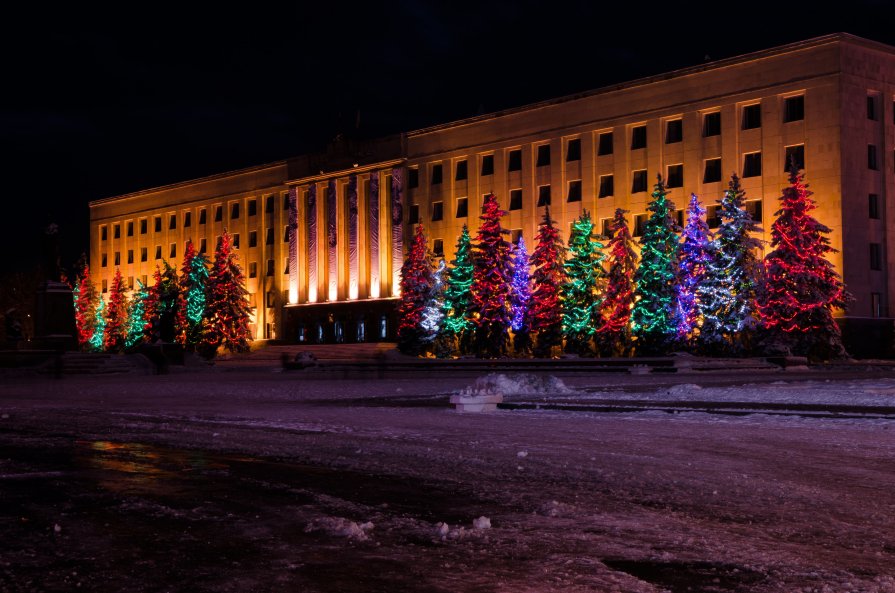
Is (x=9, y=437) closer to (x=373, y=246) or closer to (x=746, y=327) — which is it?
(x=746, y=327)

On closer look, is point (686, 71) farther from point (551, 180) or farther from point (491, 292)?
point (491, 292)

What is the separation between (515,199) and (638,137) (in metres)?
10.2

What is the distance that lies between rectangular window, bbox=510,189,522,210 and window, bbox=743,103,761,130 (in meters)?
16.8

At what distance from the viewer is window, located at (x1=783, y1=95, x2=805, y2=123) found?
5366 cm

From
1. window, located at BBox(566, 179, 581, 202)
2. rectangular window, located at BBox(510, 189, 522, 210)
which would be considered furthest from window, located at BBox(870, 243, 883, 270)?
rectangular window, located at BBox(510, 189, 522, 210)

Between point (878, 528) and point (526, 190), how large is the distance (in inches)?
2417

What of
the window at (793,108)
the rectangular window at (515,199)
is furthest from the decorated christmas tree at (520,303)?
the window at (793,108)

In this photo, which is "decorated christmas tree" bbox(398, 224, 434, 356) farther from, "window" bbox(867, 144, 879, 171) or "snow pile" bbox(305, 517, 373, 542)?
"snow pile" bbox(305, 517, 373, 542)

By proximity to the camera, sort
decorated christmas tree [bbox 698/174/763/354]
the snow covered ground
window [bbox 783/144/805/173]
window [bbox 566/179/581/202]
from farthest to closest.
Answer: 1. window [bbox 566/179/581/202]
2. window [bbox 783/144/805/173]
3. decorated christmas tree [bbox 698/174/763/354]
4. the snow covered ground

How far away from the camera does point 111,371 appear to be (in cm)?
4575

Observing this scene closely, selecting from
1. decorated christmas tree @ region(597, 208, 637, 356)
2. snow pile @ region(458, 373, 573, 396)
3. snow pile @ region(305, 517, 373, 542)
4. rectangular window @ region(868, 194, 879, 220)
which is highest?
rectangular window @ region(868, 194, 879, 220)

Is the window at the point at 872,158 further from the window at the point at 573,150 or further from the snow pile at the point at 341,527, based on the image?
the snow pile at the point at 341,527

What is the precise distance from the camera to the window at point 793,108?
53.7 m

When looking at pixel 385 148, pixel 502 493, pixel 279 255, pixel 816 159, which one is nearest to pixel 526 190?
pixel 385 148
